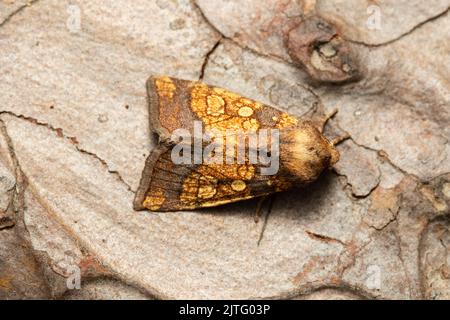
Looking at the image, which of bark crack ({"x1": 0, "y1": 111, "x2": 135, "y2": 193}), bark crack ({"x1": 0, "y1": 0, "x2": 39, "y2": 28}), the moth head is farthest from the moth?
bark crack ({"x1": 0, "y1": 0, "x2": 39, "y2": 28})

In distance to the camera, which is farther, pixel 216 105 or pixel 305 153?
pixel 216 105

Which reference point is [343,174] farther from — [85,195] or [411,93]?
[85,195]

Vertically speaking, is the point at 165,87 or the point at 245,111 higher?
the point at 165,87

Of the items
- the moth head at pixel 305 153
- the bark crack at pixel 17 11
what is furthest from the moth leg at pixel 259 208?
the bark crack at pixel 17 11

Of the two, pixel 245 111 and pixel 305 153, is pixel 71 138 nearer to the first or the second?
pixel 245 111

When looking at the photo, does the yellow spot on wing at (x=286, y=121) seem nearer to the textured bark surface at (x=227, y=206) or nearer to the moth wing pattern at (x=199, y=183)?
the textured bark surface at (x=227, y=206)

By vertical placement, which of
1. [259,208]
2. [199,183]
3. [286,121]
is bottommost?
[259,208]

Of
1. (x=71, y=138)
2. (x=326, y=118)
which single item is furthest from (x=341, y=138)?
(x=71, y=138)
